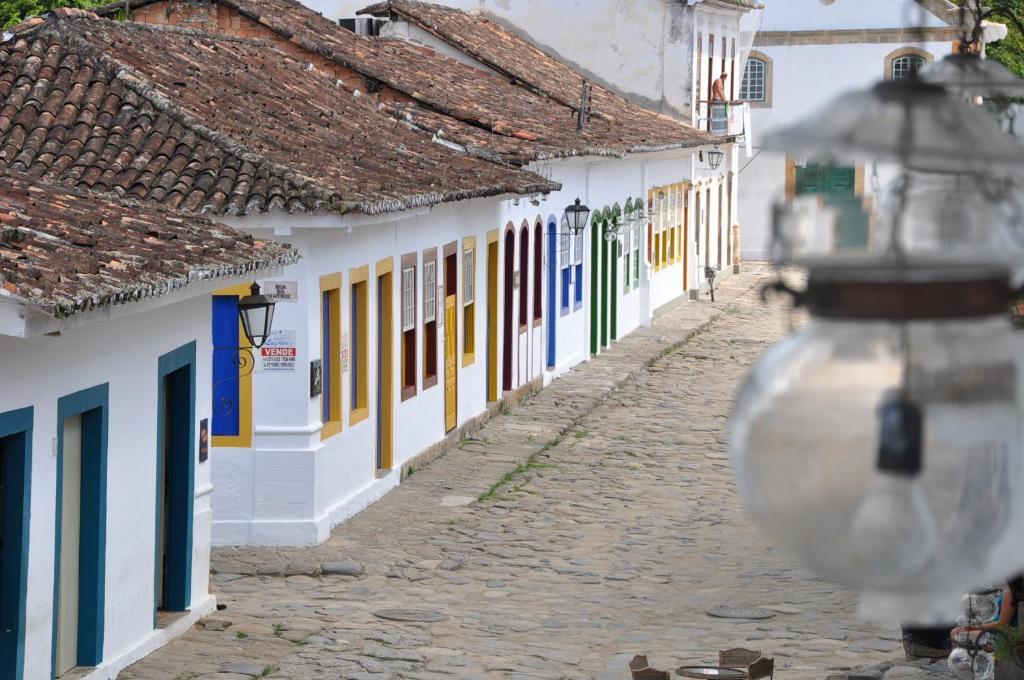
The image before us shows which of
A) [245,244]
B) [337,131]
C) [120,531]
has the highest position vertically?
[337,131]

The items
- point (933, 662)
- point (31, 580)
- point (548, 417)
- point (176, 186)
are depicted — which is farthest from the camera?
point (548, 417)

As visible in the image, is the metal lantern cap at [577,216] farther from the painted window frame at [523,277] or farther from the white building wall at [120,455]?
the white building wall at [120,455]

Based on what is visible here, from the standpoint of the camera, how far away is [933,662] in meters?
10.4

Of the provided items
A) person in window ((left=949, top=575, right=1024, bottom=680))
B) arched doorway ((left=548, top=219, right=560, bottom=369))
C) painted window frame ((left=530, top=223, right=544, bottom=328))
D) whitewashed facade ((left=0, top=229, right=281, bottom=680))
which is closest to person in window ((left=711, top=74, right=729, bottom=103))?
arched doorway ((left=548, top=219, right=560, bottom=369))

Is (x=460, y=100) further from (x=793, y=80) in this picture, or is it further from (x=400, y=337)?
(x=793, y=80)

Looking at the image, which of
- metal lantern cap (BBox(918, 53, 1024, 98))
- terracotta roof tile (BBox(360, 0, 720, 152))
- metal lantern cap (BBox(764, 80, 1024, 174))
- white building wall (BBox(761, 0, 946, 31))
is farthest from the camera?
white building wall (BBox(761, 0, 946, 31))

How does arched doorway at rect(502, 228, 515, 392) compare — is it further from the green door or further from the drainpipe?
the green door

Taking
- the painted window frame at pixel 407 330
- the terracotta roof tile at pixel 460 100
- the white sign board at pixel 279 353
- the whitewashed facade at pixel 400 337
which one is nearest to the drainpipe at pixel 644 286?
the whitewashed facade at pixel 400 337

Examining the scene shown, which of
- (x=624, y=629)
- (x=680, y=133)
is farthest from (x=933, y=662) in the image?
(x=680, y=133)

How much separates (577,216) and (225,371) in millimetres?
10723

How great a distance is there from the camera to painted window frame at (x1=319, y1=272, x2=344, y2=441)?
1539 cm

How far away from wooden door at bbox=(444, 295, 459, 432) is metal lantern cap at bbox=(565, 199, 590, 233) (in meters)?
5.24

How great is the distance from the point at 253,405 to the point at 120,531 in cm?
433

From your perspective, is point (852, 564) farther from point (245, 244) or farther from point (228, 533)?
point (228, 533)
